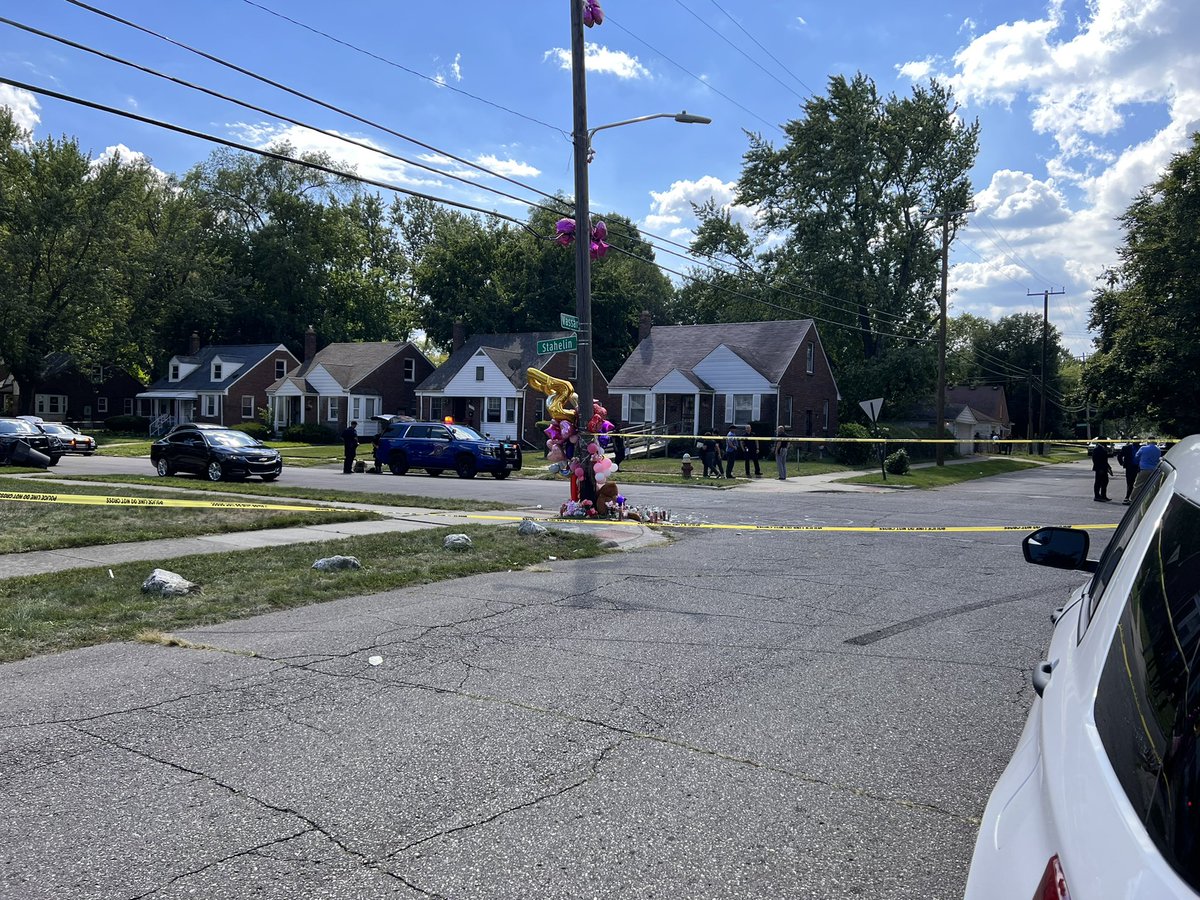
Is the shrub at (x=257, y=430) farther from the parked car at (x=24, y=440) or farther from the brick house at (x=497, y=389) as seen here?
the parked car at (x=24, y=440)

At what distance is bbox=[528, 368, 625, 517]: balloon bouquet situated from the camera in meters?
16.4

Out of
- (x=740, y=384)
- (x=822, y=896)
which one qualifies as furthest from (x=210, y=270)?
(x=822, y=896)

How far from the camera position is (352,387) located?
57688 mm

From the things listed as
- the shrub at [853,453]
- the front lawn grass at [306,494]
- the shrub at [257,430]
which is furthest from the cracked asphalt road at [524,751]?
the shrub at [257,430]

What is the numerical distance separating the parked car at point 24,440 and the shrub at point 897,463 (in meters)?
28.2

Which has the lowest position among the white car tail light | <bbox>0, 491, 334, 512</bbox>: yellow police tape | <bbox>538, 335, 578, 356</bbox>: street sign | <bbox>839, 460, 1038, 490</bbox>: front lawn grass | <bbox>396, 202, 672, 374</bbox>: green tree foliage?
<bbox>839, 460, 1038, 490</bbox>: front lawn grass

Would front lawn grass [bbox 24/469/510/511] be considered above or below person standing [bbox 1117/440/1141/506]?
below

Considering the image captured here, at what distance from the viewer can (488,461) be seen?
96.3ft

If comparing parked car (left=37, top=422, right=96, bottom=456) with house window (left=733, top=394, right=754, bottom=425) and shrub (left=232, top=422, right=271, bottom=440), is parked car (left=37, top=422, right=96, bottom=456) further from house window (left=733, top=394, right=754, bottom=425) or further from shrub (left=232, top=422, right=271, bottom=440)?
house window (left=733, top=394, right=754, bottom=425)

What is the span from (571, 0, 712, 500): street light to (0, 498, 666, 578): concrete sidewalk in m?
1.70

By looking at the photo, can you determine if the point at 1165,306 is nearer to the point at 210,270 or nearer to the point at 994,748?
the point at 994,748

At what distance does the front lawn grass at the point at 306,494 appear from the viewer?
18.8 metres

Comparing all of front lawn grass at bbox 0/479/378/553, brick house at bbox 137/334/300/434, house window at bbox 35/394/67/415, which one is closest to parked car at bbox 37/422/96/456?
brick house at bbox 137/334/300/434

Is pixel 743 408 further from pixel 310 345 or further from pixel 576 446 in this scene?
pixel 310 345
